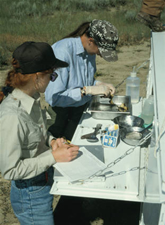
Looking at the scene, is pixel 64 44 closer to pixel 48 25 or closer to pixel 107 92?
pixel 107 92

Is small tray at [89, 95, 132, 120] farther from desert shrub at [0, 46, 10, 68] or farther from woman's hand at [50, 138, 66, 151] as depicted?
desert shrub at [0, 46, 10, 68]

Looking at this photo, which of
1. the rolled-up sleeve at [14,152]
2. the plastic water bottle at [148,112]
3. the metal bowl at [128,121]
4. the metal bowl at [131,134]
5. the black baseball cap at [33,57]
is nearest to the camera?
the rolled-up sleeve at [14,152]

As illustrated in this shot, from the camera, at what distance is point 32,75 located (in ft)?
6.42

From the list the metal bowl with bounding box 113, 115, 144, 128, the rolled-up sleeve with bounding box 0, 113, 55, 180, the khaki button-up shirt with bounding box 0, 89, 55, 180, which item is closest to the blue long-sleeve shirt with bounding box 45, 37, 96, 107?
the metal bowl with bounding box 113, 115, 144, 128

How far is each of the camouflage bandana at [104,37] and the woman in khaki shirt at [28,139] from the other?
982mm

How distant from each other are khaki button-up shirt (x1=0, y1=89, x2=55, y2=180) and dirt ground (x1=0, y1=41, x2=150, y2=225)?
170cm

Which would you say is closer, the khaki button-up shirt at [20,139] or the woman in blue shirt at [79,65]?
the khaki button-up shirt at [20,139]

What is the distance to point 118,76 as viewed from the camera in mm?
8164

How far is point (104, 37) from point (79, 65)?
49cm

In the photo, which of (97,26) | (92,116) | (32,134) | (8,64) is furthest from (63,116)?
(8,64)

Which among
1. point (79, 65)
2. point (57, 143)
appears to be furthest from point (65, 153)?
point (79, 65)

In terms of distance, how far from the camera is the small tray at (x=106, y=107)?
305cm

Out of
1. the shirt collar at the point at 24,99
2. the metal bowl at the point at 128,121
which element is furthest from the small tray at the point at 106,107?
the shirt collar at the point at 24,99

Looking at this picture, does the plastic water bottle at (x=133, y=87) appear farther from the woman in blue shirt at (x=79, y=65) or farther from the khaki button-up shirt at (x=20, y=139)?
the khaki button-up shirt at (x=20, y=139)
